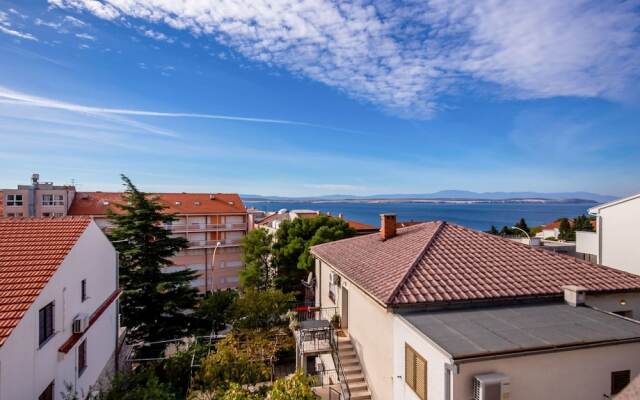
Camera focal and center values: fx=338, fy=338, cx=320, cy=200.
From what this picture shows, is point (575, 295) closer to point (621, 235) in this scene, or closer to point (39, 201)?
point (621, 235)

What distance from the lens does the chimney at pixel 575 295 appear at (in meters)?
9.70

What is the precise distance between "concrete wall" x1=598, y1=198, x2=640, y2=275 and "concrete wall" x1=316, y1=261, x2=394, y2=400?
50.9 ft

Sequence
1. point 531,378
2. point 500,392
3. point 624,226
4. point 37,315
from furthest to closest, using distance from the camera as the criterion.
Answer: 1. point 624,226
2. point 37,315
3. point 531,378
4. point 500,392

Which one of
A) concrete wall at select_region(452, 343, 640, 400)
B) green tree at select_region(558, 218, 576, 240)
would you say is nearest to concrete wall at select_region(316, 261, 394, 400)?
concrete wall at select_region(452, 343, 640, 400)

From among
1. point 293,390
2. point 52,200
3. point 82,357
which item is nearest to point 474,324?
point 293,390

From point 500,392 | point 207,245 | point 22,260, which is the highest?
point 22,260

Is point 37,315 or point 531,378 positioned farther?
point 37,315

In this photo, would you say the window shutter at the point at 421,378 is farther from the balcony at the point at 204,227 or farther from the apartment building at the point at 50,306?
the balcony at the point at 204,227

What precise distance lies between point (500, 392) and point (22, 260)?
12285mm

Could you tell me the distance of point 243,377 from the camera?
11.2 metres

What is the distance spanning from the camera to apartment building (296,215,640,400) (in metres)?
7.23

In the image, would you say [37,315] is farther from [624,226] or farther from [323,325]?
[624,226]

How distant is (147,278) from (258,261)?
42.3ft

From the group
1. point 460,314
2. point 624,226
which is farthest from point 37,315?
point 624,226
